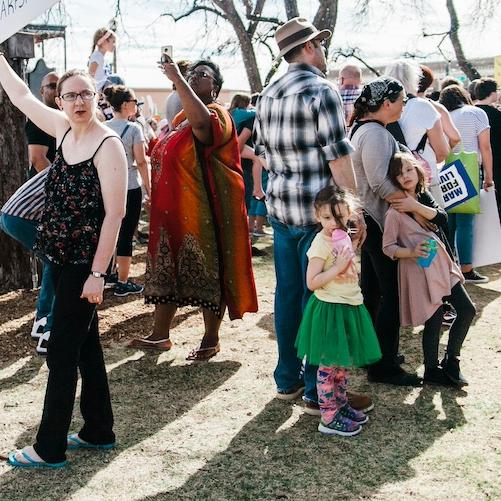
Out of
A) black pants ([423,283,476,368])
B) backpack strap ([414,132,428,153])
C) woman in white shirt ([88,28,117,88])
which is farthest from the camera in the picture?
woman in white shirt ([88,28,117,88])

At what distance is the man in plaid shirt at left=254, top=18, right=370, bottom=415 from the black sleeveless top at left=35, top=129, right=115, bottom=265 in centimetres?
103

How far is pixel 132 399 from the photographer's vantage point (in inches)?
173

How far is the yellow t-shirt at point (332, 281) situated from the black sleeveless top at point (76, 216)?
1.03 metres

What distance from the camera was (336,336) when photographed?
3705mm

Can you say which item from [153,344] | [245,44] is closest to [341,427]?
[153,344]

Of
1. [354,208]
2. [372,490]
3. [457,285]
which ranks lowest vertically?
[372,490]

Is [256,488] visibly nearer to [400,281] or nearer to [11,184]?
[400,281]

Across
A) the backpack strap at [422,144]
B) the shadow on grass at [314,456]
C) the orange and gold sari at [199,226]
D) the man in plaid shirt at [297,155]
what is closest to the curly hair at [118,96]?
the orange and gold sari at [199,226]

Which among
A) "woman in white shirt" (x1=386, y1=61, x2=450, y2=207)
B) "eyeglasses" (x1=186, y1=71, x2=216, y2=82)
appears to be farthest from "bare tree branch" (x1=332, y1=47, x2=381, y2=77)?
"eyeglasses" (x1=186, y1=71, x2=216, y2=82)

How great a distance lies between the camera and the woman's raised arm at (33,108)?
3.65m

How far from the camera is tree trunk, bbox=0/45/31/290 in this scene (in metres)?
6.81

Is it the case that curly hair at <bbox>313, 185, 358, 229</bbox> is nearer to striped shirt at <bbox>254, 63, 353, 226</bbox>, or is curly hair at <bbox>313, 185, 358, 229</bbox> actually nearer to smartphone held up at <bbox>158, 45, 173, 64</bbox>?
striped shirt at <bbox>254, 63, 353, 226</bbox>

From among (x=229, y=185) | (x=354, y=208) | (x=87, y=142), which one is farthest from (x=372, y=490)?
(x=229, y=185)

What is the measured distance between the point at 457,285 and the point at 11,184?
13.4ft
